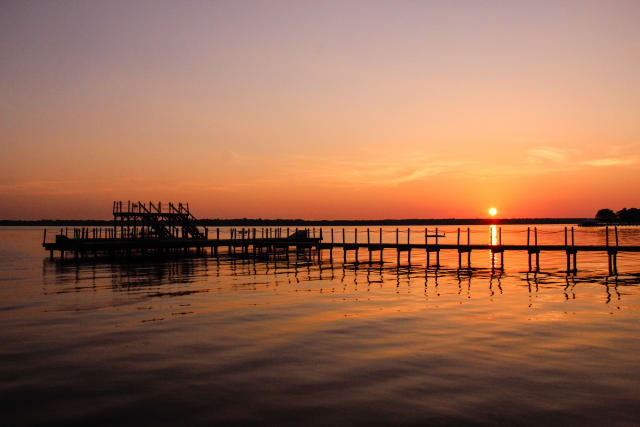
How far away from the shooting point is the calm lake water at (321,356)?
9164 mm

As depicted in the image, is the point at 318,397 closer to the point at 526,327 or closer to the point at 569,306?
the point at 526,327

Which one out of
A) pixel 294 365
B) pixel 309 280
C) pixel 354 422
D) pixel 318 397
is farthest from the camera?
pixel 309 280

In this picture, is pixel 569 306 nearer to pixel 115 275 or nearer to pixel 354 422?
pixel 354 422

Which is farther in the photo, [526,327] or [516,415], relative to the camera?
A: [526,327]

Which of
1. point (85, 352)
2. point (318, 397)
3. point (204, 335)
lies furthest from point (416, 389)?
point (85, 352)

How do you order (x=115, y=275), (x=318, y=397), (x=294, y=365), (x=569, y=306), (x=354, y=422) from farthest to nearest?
(x=115, y=275) → (x=569, y=306) → (x=294, y=365) → (x=318, y=397) → (x=354, y=422)

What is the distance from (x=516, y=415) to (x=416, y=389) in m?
1.96

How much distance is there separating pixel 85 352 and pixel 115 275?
20.7 m

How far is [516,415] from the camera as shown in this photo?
8883 millimetres

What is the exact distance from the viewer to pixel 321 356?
12.8m

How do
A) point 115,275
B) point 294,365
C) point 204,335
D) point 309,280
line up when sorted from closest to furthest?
point 294,365 < point 204,335 < point 309,280 < point 115,275

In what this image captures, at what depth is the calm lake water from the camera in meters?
9.16

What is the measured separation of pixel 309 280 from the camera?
30.1m

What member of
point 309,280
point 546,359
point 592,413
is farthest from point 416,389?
point 309,280
